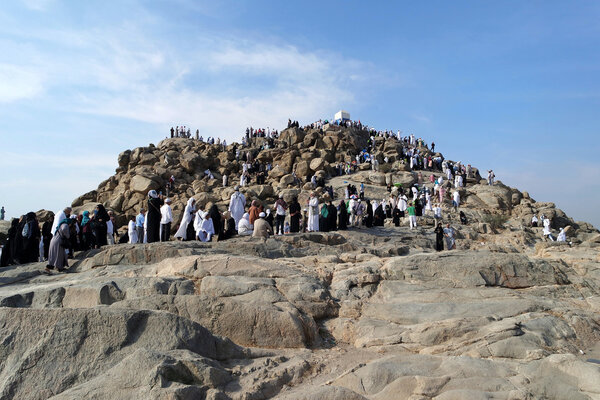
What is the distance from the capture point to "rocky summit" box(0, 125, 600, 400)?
548 centimetres

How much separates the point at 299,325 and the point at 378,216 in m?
14.7

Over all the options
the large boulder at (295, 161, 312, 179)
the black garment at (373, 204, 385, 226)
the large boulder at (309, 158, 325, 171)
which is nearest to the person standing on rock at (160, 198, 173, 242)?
the black garment at (373, 204, 385, 226)

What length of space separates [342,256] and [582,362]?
20.4 ft

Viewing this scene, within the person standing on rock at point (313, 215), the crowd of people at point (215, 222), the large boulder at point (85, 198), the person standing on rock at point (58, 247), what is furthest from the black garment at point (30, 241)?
the large boulder at point (85, 198)

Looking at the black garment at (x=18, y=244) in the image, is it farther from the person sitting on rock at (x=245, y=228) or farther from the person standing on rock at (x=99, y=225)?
the person sitting on rock at (x=245, y=228)

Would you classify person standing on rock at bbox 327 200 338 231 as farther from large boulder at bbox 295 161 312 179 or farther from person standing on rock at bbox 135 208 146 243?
large boulder at bbox 295 161 312 179

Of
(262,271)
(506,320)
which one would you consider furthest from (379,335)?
(262,271)

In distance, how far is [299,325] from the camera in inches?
298

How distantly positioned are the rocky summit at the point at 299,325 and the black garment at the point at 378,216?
6.68 m

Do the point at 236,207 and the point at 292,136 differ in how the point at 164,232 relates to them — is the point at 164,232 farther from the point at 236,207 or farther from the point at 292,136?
the point at 292,136

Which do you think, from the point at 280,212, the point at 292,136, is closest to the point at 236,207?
the point at 280,212

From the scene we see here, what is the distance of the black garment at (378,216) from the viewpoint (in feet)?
70.4

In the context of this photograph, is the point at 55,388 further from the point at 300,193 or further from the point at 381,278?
the point at 300,193

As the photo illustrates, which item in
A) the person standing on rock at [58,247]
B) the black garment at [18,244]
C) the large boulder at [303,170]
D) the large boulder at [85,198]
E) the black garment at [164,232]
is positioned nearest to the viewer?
the person standing on rock at [58,247]
